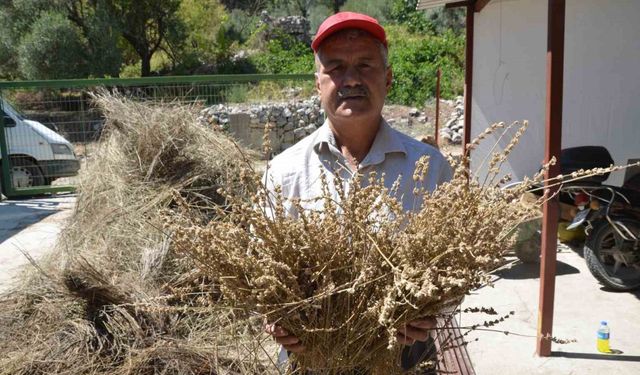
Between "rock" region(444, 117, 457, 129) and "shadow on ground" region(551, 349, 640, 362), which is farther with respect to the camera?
"rock" region(444, 117, 457, 129)

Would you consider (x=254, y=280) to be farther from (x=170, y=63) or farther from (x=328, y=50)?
(x=170, y=63)

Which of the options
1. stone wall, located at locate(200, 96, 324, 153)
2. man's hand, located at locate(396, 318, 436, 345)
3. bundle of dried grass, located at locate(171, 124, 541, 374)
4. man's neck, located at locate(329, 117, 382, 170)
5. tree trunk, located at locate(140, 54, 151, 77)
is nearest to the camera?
bundle of dried grass, located at locate(171, 124, 541, 374)

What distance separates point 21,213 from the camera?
759cm

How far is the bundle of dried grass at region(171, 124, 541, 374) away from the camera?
133 centimetres

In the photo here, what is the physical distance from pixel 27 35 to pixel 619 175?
1701 cm

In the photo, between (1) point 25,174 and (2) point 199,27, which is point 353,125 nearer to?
(1) point 25,174

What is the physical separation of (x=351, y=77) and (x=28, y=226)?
597 cm

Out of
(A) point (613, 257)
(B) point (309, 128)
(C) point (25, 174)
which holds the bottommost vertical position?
(A) point (613, 257)

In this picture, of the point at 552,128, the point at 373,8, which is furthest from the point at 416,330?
the point at 373,8

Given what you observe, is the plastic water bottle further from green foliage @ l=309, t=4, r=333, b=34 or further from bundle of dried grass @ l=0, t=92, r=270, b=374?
green foliage @ l=309, t=4, r=333, b=34

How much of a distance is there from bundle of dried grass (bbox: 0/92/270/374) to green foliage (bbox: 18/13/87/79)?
14656 mm

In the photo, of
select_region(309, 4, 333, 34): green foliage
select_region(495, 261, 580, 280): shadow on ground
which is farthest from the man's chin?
select_region(309, 4, 333, 34): green foliage

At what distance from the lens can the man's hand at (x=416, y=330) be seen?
1.43 metres

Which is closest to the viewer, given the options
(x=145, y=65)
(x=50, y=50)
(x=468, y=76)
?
(x=468, y=76)
